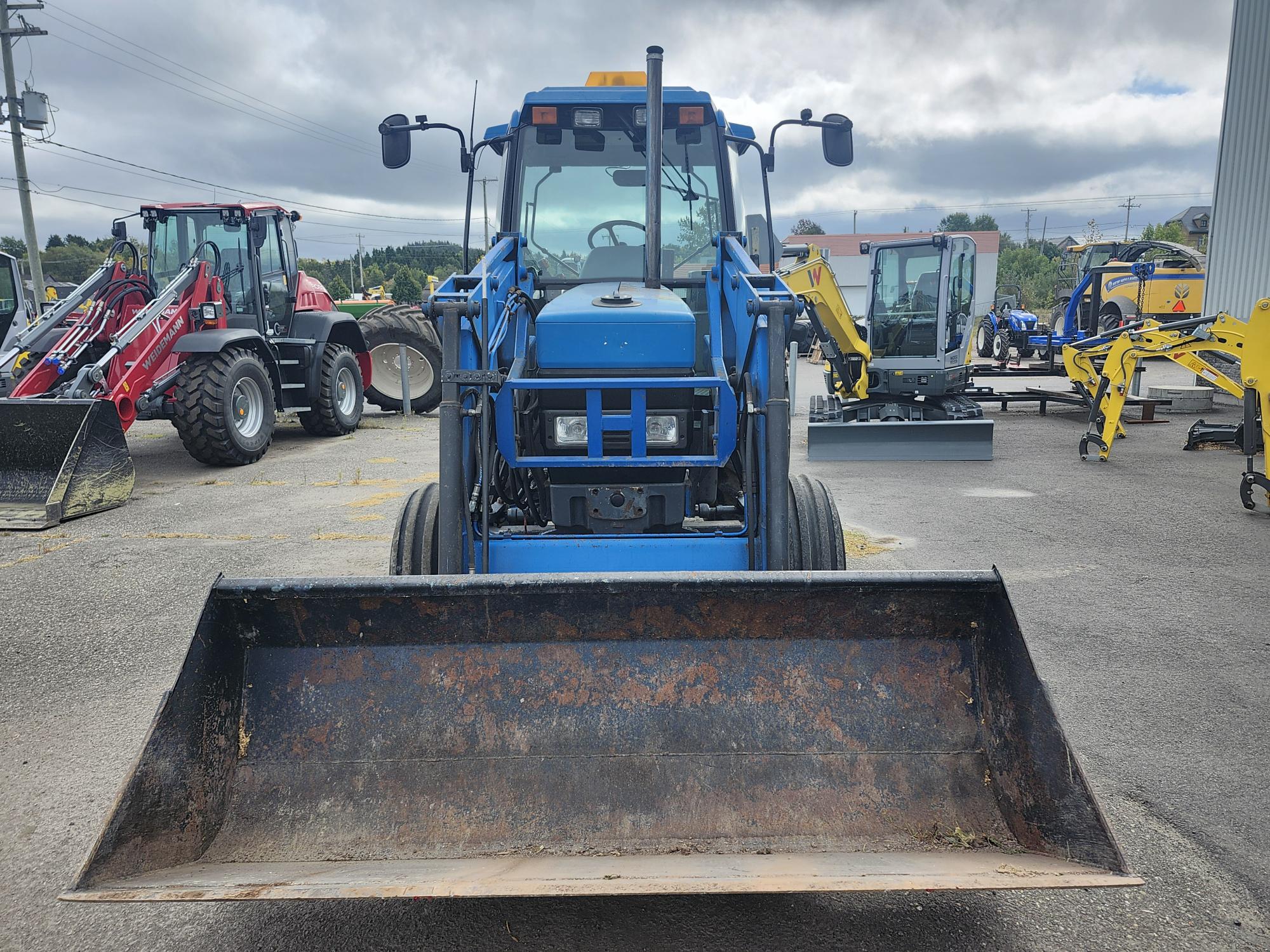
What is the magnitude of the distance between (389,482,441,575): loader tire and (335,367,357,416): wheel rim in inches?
335

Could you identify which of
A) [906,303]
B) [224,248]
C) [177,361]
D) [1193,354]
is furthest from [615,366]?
[906,303]

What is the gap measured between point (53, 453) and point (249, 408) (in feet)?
8.86

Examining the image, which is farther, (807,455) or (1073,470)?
(807,455)

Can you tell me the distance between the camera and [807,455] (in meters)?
11.5

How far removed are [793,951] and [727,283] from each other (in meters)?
3.26

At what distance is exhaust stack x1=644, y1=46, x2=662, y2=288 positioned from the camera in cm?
414

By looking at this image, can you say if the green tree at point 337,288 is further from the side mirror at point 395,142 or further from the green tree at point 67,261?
the side mirror at point 395,142

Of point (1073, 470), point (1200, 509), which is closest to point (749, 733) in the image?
point (1200, 509)

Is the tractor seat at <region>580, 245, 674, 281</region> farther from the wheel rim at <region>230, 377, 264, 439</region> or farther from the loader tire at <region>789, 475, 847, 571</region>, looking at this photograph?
the wheel rim at <region>230, 377, 264, 439</region>

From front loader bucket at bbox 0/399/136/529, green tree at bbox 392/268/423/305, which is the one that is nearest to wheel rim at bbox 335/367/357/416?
front loader bucket at bbox 0/399/136/529

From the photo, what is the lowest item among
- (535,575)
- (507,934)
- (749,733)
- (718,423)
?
(507,934)

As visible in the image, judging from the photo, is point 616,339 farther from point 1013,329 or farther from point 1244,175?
point 1013,329

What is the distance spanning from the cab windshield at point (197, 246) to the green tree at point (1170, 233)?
62.1 metres

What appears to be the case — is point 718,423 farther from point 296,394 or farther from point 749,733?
point 296,394
